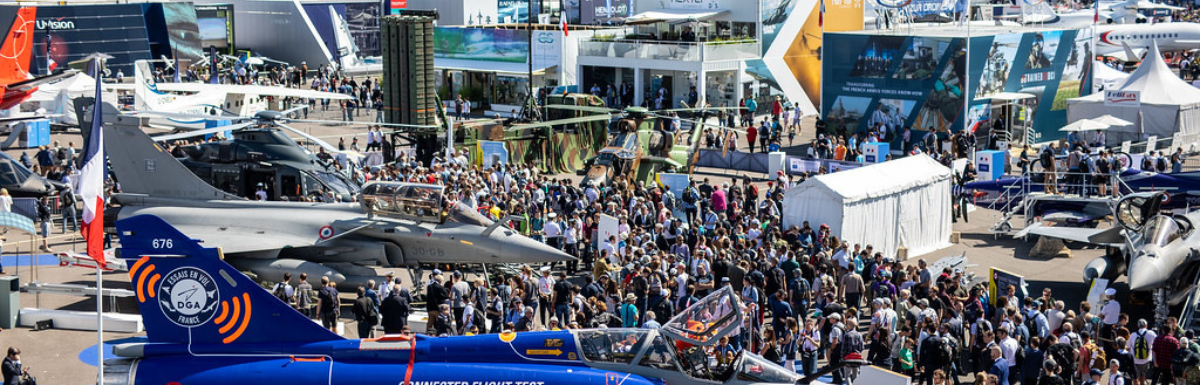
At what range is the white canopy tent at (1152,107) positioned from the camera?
1367 inches

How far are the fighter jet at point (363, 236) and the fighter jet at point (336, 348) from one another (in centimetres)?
639

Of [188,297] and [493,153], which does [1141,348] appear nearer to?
[188,297]

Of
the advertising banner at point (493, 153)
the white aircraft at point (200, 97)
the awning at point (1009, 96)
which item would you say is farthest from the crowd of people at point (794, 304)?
the white aircraft at point (200, 97)

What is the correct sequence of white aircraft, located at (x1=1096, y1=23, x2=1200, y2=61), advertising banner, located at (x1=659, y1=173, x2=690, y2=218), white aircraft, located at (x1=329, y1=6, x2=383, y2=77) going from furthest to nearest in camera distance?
white aircraft, located at (x1=1096, y1=23, x2=1200, y2=61), white aircraft, located at (x1=329, y1=6, x2=383, y2=77), advertising banner, located at (x1=659, y1=173, x2=690, y2=218)

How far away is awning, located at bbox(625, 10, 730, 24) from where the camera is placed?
4206 centimetres

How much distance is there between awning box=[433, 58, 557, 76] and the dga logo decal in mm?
31592

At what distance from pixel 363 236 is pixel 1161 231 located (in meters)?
11.7

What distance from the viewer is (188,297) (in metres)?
12.6

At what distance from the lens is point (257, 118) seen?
77.4ft

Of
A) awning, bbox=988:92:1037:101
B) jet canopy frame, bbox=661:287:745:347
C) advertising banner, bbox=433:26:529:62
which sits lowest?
jet canopy frame, bbox=661:287:745:347

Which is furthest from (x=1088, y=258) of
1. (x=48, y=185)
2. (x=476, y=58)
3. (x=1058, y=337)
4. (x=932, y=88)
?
(x=476, y=58)

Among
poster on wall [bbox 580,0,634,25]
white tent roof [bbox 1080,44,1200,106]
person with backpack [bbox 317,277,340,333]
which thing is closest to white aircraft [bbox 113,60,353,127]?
person with backpack [bbox 317,277,340,333]

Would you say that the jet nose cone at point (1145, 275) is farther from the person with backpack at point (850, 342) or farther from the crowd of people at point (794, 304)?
the person with backpack at point (850, 342)

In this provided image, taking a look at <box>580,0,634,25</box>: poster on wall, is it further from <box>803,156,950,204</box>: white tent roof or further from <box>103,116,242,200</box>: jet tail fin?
<box>103,116,242,200</box>: jet tail fin
